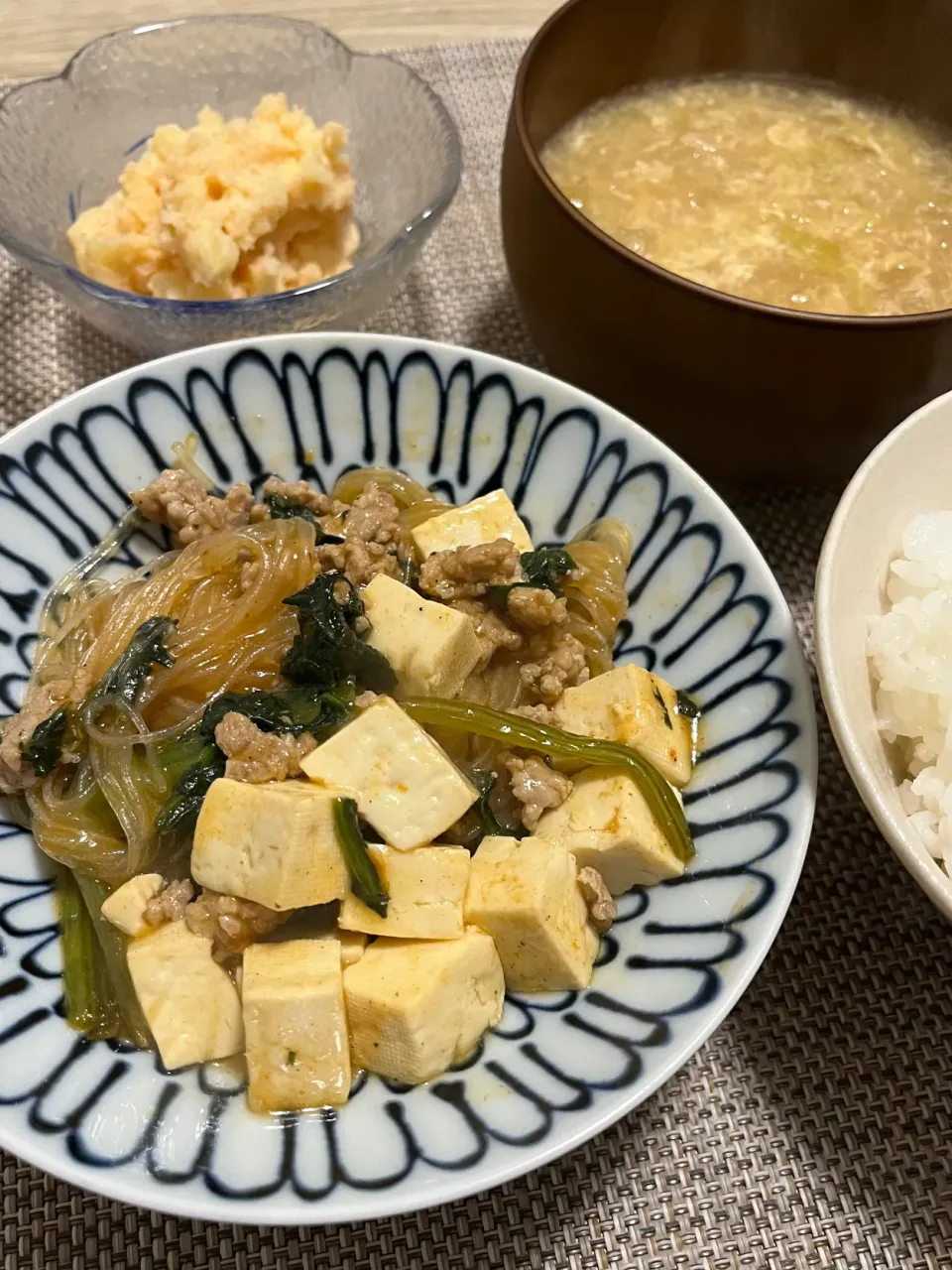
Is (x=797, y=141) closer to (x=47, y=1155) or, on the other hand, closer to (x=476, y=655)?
(x=476, y=655)

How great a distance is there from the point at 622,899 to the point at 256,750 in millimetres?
708

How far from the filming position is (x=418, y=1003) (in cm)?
146

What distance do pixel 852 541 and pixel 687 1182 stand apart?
118 centimetres

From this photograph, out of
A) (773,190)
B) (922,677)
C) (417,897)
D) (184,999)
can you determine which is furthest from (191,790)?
(773,190)

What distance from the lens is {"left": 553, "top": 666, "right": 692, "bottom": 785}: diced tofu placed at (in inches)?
70.4

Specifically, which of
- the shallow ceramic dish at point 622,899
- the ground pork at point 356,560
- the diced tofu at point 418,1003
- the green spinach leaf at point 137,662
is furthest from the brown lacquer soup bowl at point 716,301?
the diced tofu at point 418,1003

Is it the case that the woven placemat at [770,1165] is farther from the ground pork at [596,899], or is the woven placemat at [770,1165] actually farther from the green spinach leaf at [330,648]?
the green spinach leaf at [330,648]

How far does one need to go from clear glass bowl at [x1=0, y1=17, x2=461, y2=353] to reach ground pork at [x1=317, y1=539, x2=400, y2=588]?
2.22 ft

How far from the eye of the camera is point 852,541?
1852mm

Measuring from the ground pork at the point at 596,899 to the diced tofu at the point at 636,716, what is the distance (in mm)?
238

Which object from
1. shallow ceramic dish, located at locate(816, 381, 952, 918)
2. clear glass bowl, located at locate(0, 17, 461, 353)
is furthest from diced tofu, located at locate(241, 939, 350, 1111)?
clear glass bowl, located at locate(0, 17, 461, 353)

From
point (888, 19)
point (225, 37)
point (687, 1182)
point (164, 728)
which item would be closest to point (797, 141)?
point (888, 19)

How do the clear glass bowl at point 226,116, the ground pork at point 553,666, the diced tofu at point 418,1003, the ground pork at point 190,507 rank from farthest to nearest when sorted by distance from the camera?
the clear glass bowl at point 226,116, the ground pork at point 190,507, the ground pork at point 553,666, the diced tofu at point 418,1003

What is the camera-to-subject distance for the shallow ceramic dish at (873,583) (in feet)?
5.01
